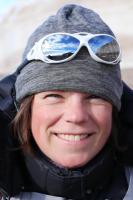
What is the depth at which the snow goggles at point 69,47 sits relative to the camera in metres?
1.66

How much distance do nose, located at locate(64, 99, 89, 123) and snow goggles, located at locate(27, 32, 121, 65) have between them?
0.15m

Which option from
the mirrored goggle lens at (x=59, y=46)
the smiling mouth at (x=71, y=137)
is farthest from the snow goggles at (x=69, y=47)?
the smiling mouth at (x=71, y=137)

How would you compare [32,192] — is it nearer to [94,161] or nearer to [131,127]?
[94,161]

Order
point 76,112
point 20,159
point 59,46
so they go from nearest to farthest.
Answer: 1. point 76,112
2. point 59,46
3. point 20,159

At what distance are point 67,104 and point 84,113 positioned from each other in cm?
6

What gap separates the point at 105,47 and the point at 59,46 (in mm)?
156

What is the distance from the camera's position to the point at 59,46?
5.59 feet

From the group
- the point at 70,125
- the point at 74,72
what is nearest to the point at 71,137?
the point at 70,125

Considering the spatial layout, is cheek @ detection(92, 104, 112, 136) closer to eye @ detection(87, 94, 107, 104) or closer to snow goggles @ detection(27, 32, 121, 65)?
eye @ detection(87, 94, 107, 104)

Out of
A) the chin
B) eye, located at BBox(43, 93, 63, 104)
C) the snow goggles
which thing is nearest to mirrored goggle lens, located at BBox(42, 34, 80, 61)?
the snow goggles

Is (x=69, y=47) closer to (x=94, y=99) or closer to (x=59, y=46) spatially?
(x=59, y=46)

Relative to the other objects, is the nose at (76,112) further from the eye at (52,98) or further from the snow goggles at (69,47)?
the snow goggles at (69,47)

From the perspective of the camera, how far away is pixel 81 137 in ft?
5.40

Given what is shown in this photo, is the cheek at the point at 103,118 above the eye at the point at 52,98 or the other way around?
the other way around
